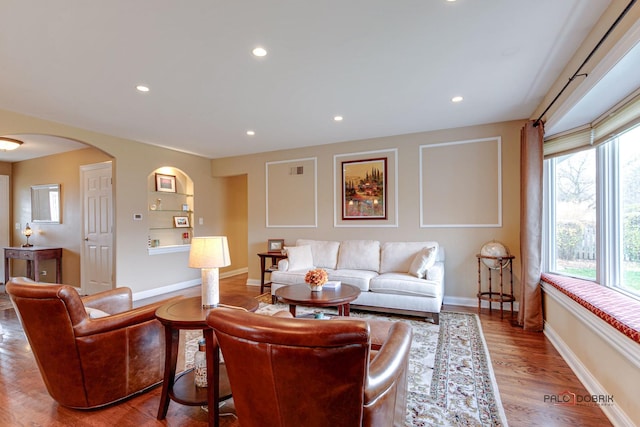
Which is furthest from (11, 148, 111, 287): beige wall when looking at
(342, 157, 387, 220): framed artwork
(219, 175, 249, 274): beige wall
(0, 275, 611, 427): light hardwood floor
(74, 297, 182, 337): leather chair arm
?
(74, 297, 182, 337): leather chair arm

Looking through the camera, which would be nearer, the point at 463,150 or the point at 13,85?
the point at 13,85

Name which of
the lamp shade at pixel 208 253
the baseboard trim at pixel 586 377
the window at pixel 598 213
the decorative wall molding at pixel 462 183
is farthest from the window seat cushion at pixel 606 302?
the lamp shade at pixel 208 253

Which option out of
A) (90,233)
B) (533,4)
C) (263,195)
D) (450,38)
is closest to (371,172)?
(263,195)

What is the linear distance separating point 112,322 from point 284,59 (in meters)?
2.30

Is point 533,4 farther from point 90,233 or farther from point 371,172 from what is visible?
point 90,233

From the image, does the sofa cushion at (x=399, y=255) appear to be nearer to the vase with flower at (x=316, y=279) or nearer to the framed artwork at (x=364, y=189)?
the framed artwork at (x=364, y=189)

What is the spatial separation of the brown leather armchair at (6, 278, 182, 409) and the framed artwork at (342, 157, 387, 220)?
3496 mm

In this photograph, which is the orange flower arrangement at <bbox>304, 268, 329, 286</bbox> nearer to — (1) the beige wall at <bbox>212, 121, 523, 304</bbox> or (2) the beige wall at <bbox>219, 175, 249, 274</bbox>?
(1) the beige wall at <bbox>212, 121, 523, 304</bbox>

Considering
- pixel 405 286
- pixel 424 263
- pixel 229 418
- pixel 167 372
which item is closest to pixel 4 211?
pixel 167 372

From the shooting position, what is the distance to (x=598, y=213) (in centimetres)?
280

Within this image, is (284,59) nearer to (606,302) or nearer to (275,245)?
(606,302)

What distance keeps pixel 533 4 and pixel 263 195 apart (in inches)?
190

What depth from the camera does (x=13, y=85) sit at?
2.92 meters

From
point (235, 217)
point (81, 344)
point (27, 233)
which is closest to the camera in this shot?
point (81, 344)
